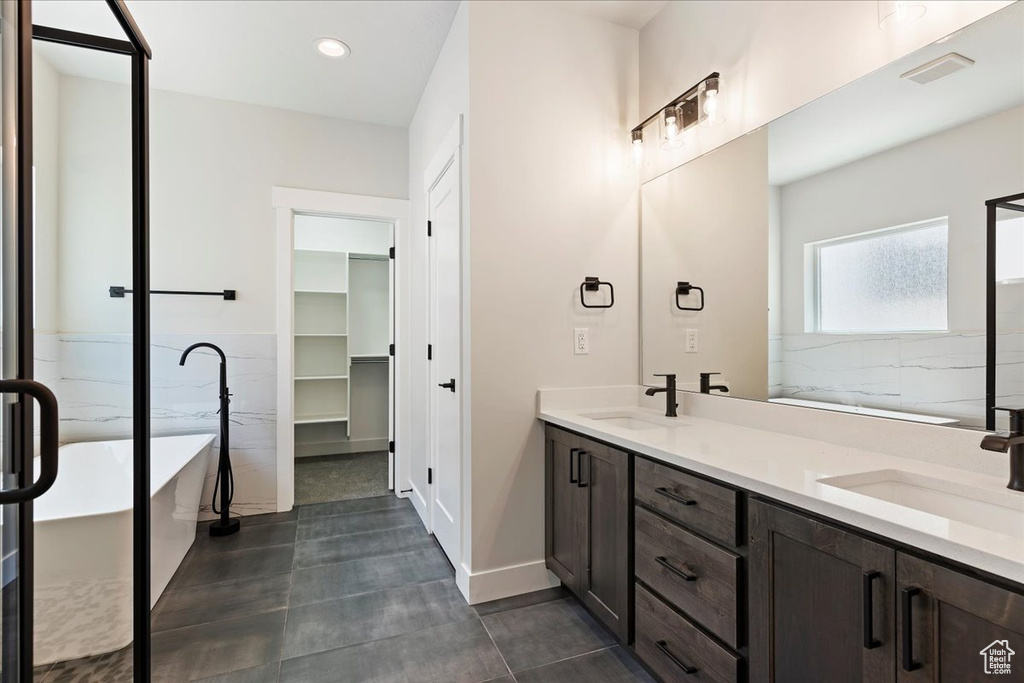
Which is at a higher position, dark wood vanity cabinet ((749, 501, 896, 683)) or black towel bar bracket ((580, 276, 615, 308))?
black towel bar bracket ((580, 276, 615, 308))

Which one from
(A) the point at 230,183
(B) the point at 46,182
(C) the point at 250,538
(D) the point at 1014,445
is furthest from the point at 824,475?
(A) the point at 230,183

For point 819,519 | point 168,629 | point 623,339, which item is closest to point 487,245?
point 623,339

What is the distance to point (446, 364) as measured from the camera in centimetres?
266

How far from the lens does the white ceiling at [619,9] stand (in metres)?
2.32

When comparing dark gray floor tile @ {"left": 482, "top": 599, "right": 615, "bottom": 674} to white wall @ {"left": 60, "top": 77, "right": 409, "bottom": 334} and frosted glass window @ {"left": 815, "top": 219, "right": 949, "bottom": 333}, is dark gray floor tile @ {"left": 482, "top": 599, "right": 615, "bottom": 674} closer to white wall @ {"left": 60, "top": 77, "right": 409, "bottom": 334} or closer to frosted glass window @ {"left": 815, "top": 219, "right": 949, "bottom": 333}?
frosted glass window @ {"left": 815, "top": 219, "right": 949, "bottom": 333}

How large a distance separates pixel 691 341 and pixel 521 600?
4.73 ft

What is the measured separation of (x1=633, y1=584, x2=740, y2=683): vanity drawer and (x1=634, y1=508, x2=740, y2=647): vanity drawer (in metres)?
0.04

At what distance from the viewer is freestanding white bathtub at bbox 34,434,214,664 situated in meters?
1.15

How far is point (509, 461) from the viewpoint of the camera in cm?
227

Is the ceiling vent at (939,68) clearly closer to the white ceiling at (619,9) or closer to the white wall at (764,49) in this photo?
the white wall at (764,49)

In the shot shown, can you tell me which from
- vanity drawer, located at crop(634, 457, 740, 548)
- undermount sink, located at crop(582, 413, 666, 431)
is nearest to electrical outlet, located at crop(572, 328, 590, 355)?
undermount sink, located at crop(582, 413, 666, 431)

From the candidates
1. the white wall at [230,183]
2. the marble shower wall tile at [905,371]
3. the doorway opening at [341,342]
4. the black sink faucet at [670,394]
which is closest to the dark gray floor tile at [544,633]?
the black sink faucet at [670,394]

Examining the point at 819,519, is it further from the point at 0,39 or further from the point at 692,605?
the point at 0,39

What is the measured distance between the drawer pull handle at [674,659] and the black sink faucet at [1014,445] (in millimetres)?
914
